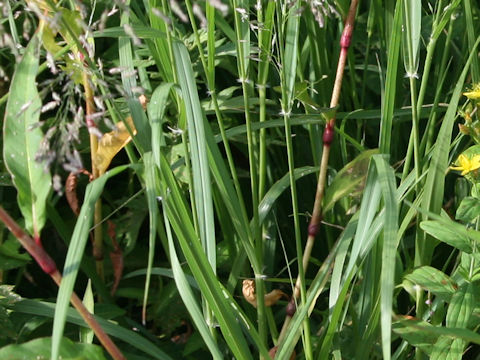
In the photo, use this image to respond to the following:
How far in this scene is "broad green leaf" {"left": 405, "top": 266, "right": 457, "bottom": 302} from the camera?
1.16 meters

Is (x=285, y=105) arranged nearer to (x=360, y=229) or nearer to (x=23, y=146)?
(x=360, y=229)

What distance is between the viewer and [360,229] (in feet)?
3.90

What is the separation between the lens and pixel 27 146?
40.8 inches

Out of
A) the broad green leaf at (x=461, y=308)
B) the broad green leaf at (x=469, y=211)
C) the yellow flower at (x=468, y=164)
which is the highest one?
the yellow flower at (x=468, y=164)

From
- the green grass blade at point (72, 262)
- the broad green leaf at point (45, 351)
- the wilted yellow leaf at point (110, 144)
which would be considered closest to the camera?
the green grass blade at point (72, 262)

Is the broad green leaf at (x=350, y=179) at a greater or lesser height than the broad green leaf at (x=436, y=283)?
greater

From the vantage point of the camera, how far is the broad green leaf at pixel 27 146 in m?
1.00

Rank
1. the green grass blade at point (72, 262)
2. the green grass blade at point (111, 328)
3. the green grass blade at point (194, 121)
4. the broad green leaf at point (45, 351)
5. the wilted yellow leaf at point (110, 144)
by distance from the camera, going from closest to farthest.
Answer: the green grass blade at point (72, 262)
the broad green leaf at point (45, 351)
the green grass blade at point (194, 121)
the green grass blade at point (111, 328)
the wilted yellow leaf at point (110, 144)

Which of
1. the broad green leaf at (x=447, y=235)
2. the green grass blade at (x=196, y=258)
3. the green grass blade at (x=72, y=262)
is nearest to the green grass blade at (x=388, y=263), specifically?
the broad green leaf at (x=447, y=235)

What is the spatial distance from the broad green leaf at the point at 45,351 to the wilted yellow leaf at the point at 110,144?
435 millimetres

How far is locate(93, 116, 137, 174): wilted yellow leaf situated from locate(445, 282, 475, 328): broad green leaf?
63 centimetres

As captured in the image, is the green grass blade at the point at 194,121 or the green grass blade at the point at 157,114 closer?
the green grass blade at the point at 157,114

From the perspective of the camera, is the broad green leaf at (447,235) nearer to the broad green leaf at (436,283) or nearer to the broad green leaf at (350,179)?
the broad green leaf at (436,283)

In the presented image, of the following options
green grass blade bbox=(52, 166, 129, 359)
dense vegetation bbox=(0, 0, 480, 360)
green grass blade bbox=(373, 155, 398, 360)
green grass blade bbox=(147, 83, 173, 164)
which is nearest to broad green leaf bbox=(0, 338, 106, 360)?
dense vegetation bbox=(0, 0, 480, 360)
